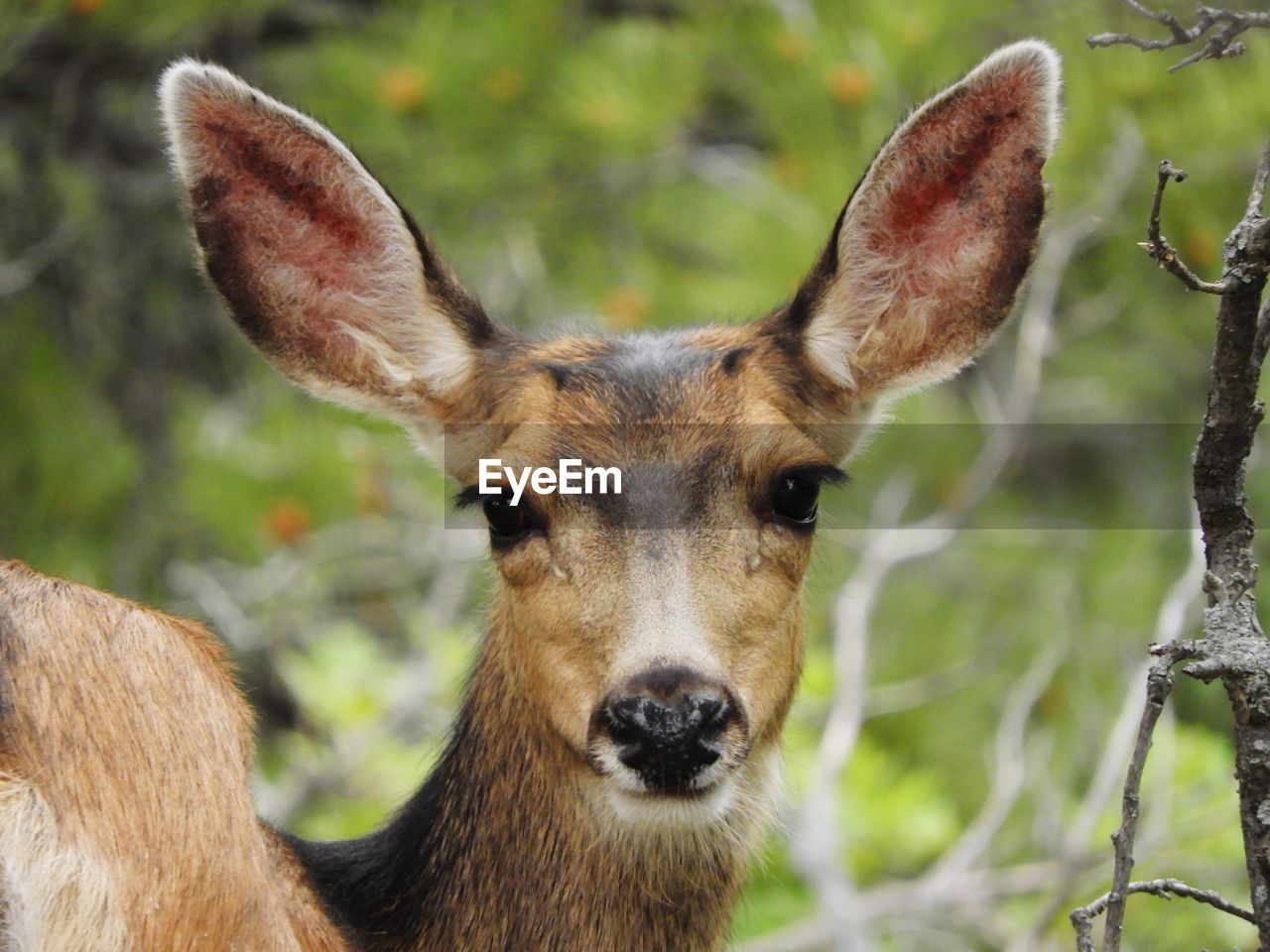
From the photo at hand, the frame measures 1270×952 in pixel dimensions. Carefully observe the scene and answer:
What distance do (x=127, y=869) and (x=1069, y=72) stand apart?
22.0 feet

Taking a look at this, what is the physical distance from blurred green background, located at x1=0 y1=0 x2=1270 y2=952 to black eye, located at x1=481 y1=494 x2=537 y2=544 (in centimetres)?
291

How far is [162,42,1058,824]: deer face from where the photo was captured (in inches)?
160

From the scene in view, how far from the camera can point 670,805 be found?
3.96 metres

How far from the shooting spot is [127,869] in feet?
11.2

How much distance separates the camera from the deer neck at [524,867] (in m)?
4.27

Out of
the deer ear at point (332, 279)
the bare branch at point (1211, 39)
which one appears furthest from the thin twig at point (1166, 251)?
the deer ear at point (332, 279)

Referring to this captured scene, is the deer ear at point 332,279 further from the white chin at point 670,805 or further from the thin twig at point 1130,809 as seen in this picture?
the thin twig at point 1130,809

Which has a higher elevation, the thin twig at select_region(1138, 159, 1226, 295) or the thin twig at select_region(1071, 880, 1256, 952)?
the thin twig at select_region(1138, 159, 1226, 295)

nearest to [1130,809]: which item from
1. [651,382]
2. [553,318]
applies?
[651,382]

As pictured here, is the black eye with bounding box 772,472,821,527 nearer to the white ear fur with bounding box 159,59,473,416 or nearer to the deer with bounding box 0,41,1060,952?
the deer with bounding box 0,41,1060,952

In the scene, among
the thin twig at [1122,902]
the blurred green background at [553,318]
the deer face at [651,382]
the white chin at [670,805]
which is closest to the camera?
the thin twig at [1122,902]

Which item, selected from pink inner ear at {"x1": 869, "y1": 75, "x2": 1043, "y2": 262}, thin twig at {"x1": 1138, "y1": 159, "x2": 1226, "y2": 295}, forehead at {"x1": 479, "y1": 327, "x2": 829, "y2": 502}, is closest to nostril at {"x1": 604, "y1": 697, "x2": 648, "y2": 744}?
forehead at {"x1": 479, "y1": 327, "x2": 829, "y2": 502}

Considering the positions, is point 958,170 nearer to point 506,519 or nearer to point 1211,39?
point 1211,39

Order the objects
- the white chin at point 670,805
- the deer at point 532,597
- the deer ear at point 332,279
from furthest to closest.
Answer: the deer ear at point 332,279
the white chin at point 670,805
the deer at point 532,597
